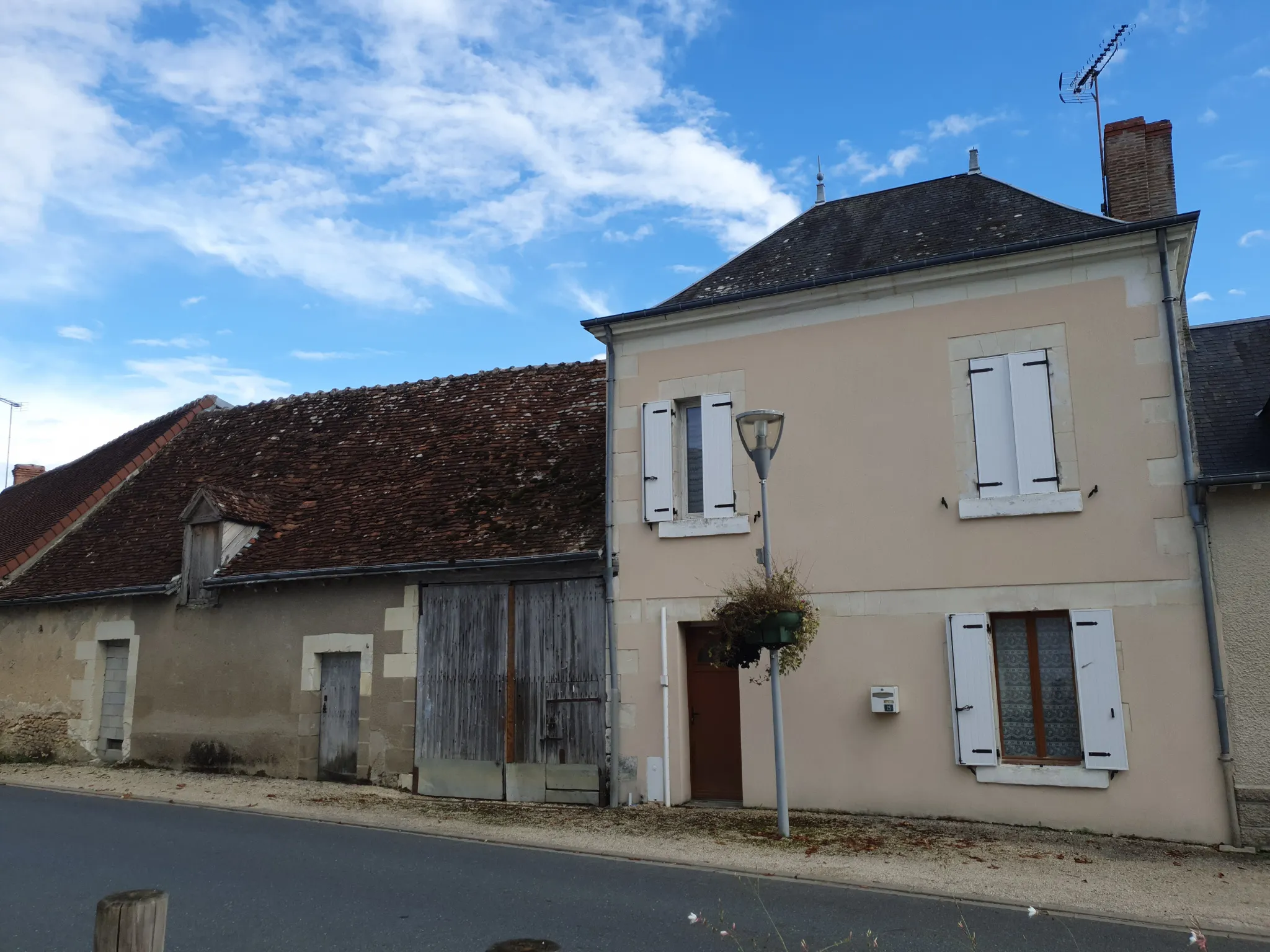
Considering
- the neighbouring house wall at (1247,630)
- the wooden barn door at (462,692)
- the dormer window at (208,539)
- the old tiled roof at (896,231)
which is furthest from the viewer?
the dormer window at (208,539)

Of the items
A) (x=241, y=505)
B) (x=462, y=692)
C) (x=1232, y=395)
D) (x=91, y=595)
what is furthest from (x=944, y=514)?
(x=91, y=595)

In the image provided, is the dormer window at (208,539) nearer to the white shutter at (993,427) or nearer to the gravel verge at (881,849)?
the gravel verge at (881,849)

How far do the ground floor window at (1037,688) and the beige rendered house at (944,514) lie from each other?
2cm

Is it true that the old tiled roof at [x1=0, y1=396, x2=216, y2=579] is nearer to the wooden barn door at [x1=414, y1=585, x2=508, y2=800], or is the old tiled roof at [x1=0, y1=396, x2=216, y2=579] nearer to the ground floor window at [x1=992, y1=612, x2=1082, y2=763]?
the wooden barn door at [x1=414, y1=585, x2=508, y2=800]

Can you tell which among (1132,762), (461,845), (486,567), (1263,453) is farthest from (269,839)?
(1263,453)

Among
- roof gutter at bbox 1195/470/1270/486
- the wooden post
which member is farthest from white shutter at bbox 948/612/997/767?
the wooden post

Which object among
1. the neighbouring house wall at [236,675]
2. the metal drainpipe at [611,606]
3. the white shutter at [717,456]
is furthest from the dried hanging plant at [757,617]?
the neighbouring house wall at [236,675]

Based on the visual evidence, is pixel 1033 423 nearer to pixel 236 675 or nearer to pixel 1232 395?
pixel 1232 395

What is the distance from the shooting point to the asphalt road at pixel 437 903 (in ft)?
18.5

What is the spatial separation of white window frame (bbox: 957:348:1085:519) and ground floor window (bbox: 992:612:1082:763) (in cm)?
102

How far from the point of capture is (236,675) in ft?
43.5

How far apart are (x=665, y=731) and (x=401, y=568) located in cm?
371

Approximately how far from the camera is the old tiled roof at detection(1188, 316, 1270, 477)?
8.91 metres

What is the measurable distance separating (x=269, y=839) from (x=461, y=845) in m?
1.70
